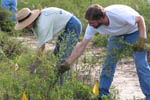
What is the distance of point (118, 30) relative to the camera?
159 inches

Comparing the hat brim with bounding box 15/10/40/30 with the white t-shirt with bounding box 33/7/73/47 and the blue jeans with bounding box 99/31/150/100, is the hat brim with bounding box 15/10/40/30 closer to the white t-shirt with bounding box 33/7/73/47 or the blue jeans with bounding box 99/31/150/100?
the white t-shirt with bounding box 33/7/73/47

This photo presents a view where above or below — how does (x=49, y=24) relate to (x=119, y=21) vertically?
below

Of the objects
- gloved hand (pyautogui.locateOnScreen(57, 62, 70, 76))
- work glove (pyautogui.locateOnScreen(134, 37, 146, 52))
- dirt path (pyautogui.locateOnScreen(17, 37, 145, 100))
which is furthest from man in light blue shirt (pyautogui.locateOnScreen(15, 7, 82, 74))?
work glove (pyautogui.locateOnScreen(134, 37, 146, 52))

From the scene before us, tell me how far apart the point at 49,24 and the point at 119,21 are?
0.85 meters

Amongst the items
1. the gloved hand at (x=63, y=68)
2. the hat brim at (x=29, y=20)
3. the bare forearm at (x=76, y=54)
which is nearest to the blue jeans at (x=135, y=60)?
the bare forearm at (x=76, y=54)

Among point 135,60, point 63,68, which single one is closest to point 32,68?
point 63,68

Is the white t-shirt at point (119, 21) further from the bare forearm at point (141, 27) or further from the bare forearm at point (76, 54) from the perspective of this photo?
the bare forearm at point (76, 54)

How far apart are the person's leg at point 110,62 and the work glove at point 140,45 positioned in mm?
161

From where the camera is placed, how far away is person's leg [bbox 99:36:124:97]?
3873 millimetres

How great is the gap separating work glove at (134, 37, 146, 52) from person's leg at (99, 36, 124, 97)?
16 cm

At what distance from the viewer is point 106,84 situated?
4484 millimetres

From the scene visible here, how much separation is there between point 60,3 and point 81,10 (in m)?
0.72

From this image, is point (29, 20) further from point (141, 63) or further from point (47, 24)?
point (141, 63)

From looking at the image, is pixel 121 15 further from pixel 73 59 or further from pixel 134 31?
pixel 73 59
